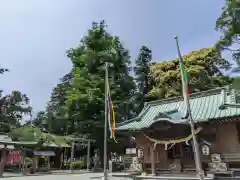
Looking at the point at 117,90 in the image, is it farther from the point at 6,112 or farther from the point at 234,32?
the point at 6,112

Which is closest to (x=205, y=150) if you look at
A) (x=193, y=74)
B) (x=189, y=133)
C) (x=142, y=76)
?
(x=189, y=133)

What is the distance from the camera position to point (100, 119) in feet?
112

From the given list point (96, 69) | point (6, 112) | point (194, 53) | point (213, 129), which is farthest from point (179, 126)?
point (6, 112)

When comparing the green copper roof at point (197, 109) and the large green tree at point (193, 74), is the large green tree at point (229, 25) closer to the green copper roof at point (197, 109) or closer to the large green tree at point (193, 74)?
the green copper roof at point (197, 109)

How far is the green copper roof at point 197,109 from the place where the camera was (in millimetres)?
17469

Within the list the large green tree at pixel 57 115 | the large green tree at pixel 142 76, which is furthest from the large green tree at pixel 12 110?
the large green tree at pixel 142 76

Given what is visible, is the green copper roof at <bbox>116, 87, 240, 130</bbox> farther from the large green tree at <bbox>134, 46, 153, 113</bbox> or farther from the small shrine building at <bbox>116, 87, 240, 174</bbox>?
the large green tree at <bbox>134, 46, 153, 113</bbox>

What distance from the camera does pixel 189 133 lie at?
1914cm

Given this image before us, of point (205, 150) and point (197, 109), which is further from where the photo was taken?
point (197, 109)

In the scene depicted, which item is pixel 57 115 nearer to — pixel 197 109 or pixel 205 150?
pixel 197 109

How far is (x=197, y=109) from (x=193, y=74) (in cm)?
1679

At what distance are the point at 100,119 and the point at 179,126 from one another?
16.0 metres

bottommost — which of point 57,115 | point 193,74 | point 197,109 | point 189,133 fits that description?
point 189,133

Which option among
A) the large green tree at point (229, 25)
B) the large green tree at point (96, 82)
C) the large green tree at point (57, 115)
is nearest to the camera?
the large green tree at point (229, 25)
